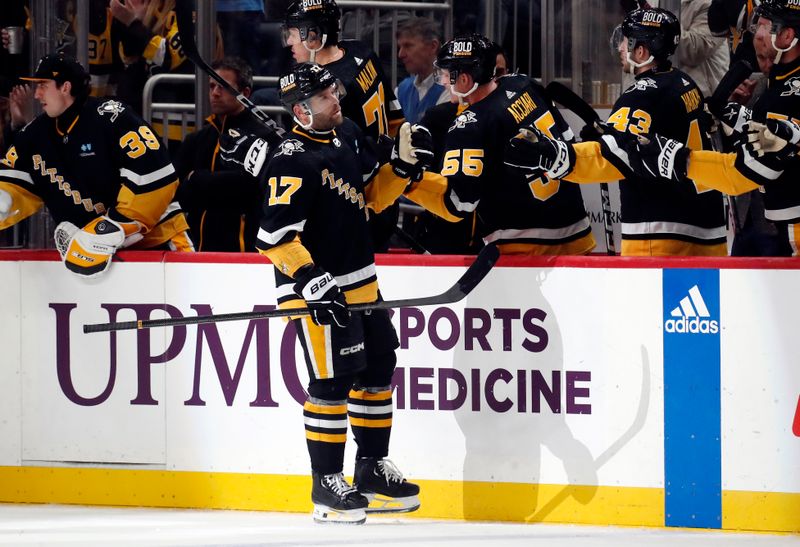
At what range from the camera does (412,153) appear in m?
4.44

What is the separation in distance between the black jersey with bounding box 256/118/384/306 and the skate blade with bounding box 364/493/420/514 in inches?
24.3

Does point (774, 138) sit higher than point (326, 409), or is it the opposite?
point (774, 138)

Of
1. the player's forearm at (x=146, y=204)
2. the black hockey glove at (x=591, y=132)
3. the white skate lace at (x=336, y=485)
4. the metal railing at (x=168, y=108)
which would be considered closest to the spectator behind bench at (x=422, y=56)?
the metal railing at (x=168, y=108)

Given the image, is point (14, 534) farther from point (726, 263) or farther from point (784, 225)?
point (784, 225)

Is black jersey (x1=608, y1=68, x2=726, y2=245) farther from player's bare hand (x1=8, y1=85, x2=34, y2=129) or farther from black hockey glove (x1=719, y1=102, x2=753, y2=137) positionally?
player's bare hand (x1=8, y1=85, x2=34, y2=129)

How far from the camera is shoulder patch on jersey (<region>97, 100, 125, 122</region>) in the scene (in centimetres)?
Result: 492

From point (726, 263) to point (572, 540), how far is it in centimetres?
93

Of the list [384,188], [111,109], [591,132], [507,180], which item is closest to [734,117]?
[591,132]

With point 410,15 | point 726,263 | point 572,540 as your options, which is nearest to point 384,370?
point 572,540

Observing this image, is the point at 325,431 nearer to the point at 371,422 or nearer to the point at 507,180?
the point at 371,422

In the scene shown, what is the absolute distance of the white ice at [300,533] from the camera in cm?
419

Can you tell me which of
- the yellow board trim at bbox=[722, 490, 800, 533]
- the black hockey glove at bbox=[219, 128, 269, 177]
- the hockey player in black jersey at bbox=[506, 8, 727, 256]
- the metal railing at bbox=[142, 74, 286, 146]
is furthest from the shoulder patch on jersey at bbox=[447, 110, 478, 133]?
the metal railing at bbox=[142, 74, 286, 146]

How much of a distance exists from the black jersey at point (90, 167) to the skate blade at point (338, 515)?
121 cm

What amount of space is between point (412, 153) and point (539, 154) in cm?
39
